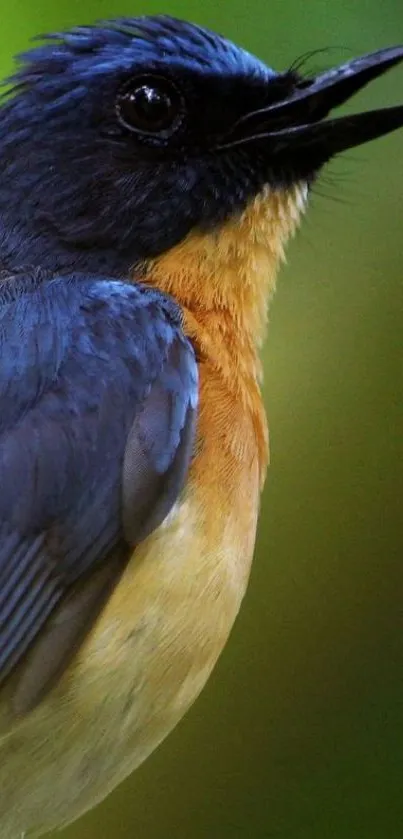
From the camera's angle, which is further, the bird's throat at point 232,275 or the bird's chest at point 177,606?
the bird's throat at point 232,275

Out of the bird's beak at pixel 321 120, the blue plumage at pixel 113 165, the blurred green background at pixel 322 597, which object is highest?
the blue plumage at pixel 113 165

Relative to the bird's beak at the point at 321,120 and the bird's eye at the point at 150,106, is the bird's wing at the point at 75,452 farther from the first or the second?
the bird's beak at the point at 321,120

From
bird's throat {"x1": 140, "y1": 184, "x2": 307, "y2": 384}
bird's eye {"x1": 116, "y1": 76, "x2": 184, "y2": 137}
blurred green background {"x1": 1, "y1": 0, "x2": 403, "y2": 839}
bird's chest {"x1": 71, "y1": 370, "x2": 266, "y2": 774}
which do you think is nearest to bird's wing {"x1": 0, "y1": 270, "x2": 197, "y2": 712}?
bird's chest {"x1": 71, "y1": 370, "x2": 266, "y2": 774}

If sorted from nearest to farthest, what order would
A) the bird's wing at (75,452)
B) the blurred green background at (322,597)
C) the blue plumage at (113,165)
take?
the bird's wing at (75,452) < the blue plumage at (113,165) < the blurred green background at (322,597)

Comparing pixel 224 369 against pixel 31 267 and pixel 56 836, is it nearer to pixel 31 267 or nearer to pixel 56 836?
pixel 31 267

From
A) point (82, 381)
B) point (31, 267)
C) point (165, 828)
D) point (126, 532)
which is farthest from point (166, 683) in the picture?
point (165, 828)

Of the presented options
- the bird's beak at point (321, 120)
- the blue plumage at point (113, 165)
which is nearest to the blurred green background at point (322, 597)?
the bird's beak at point (321, 120)

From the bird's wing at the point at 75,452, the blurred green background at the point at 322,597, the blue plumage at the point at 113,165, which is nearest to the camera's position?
the bird's wing at the point at 75,452
